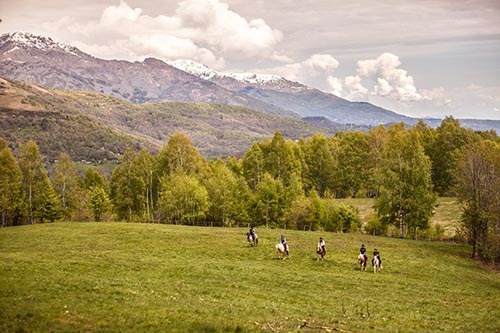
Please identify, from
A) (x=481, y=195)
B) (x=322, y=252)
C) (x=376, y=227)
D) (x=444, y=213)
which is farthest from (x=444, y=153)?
(x=322, y=252)

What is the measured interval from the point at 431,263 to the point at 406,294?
16245 mm

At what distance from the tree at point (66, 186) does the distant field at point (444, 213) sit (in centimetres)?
5948

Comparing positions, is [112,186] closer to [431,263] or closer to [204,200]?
[204,200]

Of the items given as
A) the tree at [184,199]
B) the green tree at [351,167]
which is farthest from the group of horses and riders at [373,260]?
the green tree at [351,167]

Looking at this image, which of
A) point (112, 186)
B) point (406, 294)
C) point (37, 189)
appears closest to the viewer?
point (406, 294)

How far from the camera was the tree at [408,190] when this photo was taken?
67938 mm

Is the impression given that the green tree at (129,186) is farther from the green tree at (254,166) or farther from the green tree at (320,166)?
the green tree at (320,166)

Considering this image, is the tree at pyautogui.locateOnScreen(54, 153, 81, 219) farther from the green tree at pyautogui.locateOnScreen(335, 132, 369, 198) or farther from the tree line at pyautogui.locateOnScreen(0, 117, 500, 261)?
the green tree at pyautogui.locateOnScreen(335, 132, 369, 198)

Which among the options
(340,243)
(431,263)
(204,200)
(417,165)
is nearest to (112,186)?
(204,200)

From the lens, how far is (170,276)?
3456cm

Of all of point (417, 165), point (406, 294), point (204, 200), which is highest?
point (417, 165)

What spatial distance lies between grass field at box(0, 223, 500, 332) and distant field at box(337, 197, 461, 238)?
2468 cm

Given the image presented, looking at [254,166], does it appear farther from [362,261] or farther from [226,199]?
[362,261]

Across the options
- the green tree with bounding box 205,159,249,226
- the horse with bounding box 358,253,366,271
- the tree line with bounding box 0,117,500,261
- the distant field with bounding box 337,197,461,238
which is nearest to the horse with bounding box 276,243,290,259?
the horse with bounding box 358,253,366,271
